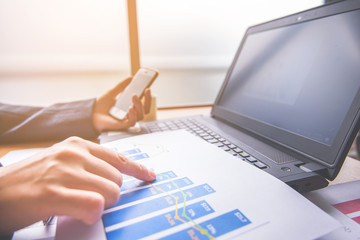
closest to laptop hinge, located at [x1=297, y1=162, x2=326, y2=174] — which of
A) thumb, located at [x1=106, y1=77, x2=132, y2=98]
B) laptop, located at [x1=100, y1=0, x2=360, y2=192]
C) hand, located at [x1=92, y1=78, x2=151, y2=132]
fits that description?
laptop, located at [x1=100, y1=0, x2=360, y2=192]

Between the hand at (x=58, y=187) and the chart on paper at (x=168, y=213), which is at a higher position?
the hand at (x=58, y=187)

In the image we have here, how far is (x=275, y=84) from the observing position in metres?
0.51

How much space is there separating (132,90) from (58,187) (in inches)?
18.8

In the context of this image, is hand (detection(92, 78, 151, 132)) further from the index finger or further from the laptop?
the index finger

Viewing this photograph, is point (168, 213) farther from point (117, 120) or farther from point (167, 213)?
point (117, 120)

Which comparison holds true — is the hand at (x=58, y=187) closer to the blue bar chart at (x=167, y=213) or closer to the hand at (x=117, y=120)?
the blue bar chart at (x=167, y=213)

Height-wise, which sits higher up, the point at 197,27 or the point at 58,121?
the point at 197,27

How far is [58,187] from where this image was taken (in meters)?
0.25

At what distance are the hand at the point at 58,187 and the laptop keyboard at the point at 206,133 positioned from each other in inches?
7.1

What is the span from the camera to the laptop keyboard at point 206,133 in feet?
1.26

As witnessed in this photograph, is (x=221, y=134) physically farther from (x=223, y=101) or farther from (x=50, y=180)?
(x=50, y=180)

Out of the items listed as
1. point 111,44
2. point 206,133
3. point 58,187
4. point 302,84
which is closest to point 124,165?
point 58,187

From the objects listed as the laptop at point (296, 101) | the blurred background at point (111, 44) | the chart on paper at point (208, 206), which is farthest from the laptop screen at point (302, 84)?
the blurred background at point (111, 44)

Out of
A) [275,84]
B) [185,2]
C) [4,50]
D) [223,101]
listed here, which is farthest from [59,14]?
[275,84]
